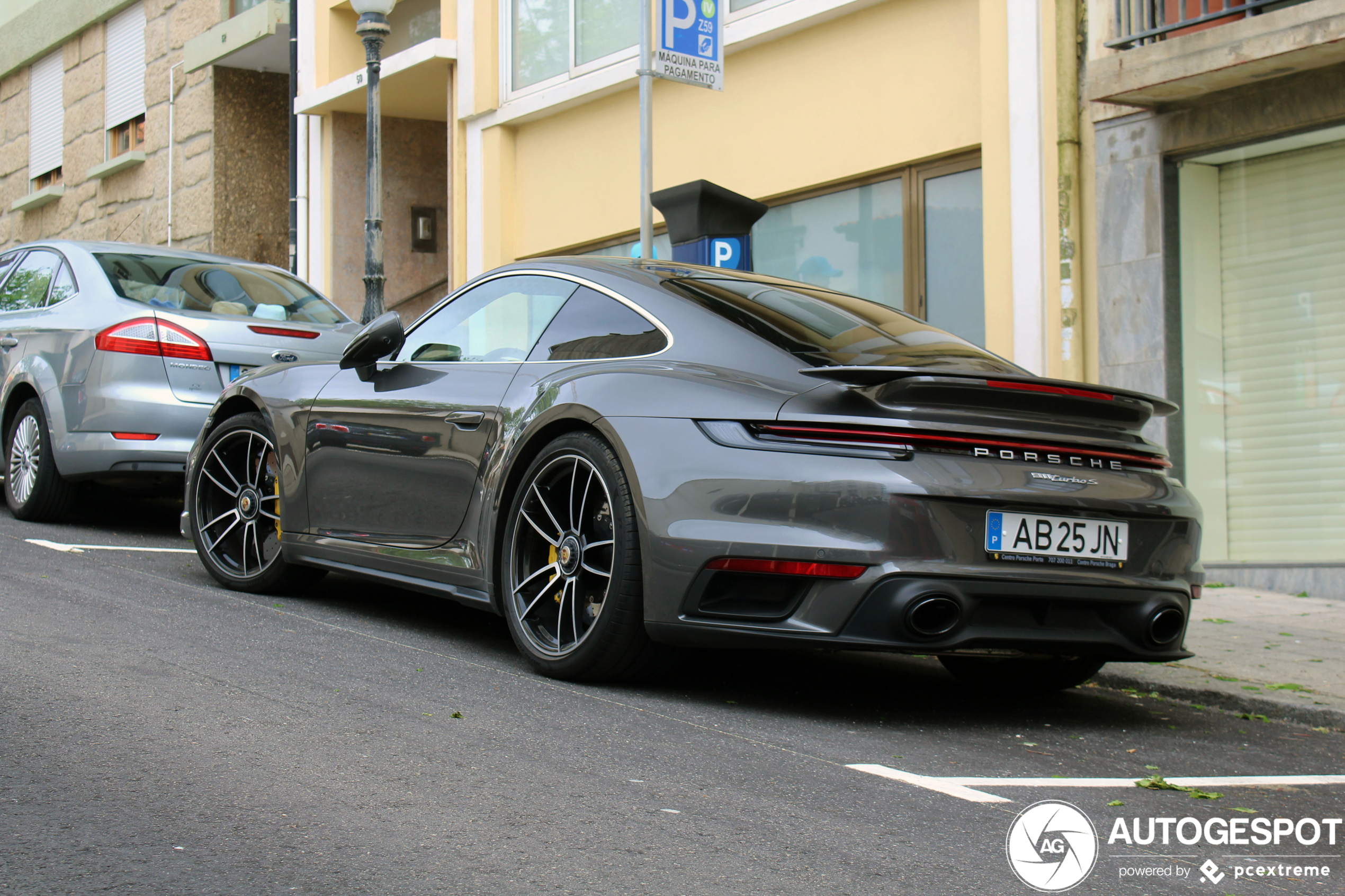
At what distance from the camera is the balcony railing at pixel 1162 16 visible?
8.53m

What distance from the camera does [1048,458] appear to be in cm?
422

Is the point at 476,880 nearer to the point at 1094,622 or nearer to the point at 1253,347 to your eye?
the point at 1094,622

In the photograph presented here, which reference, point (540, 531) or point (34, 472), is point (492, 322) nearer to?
point (540, 531)

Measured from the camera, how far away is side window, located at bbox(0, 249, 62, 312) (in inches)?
344

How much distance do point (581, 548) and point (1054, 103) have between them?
6.10m

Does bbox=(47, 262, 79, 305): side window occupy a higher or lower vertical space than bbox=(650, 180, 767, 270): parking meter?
lower

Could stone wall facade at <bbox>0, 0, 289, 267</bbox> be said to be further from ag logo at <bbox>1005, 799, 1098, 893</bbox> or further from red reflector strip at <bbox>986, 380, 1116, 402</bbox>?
ag logo at <bbox>1005, 799, 1098, 893</bbox>

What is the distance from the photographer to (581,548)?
4547mm

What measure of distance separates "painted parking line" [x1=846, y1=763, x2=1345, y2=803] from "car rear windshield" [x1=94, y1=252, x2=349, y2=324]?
5.63 m

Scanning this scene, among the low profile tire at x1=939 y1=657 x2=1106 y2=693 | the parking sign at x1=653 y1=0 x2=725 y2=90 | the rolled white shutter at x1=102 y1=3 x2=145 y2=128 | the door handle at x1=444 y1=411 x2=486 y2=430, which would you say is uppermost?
the rolled white shutter at x1=102 y1=3 x2=145 y2=128

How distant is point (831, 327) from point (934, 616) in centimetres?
113

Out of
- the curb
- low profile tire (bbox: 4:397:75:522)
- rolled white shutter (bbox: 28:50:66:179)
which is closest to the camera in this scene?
the curb

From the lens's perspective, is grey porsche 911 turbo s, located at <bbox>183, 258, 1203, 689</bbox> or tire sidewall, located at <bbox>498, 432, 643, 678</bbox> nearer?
grey porsche 911 turbo s, located at <bbox>183, 258, 1203, 689</bbox>

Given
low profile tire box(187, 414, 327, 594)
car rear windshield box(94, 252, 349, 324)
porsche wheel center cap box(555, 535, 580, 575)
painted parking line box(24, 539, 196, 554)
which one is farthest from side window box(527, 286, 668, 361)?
car rear windshield box(94, 252, 349, 324)
